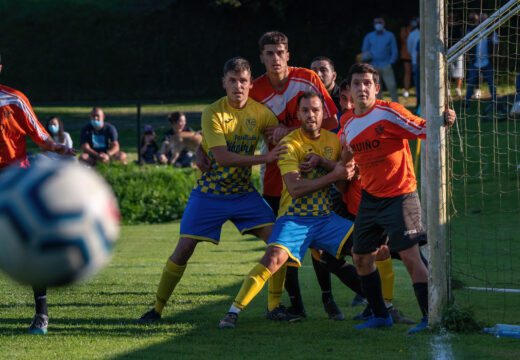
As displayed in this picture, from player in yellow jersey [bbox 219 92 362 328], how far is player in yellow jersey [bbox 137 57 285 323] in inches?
11.0

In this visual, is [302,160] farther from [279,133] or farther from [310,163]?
[279,133]

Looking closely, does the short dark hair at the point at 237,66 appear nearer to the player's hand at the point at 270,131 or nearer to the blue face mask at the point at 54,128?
the player's hand at the point at 270,131

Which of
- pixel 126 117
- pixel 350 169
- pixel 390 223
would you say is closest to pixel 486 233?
pixel 350 169

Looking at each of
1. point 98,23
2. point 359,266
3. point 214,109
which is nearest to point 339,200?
point 359,266

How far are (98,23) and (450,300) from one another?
2558cm

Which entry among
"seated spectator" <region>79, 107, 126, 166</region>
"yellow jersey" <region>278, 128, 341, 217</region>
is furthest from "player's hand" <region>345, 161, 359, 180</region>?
"seated spectator" <region>79, 107, 126, 166</region>

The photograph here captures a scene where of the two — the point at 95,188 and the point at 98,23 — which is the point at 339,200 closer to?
the point at 95,188

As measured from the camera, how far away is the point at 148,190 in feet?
49.9

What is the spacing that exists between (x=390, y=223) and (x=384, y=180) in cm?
33

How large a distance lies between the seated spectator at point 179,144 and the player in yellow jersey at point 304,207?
369 inches

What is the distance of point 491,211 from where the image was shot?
12945mm

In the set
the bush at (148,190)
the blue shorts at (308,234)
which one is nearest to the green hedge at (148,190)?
the bush at (148,190)

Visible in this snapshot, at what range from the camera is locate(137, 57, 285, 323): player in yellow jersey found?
6355mm

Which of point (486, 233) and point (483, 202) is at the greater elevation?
point (483, 202)
